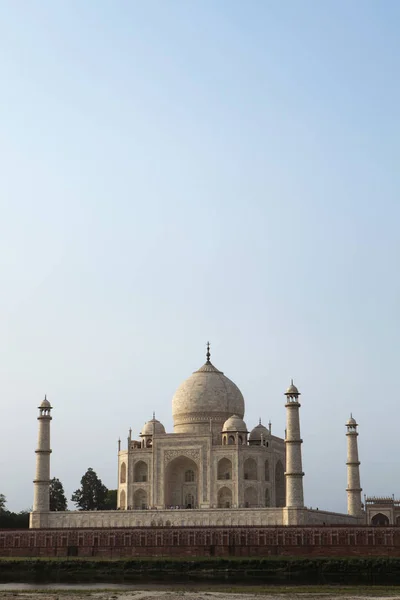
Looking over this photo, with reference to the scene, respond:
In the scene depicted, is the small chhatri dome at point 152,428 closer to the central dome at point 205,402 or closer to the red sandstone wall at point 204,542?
the central dome at point 205,402

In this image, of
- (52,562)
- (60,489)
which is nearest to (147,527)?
(52,562)

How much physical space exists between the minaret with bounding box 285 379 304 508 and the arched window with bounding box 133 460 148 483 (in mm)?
9755

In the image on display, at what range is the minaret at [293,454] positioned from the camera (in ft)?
148

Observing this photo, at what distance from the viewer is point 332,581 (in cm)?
3331

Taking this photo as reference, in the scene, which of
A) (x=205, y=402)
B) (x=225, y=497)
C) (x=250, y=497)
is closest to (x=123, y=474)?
(x=205, y=402)

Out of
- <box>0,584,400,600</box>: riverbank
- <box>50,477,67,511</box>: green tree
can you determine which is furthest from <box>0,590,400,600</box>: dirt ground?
<box>50,477,67,511</box>: green tree

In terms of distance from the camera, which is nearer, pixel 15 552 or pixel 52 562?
pixel 52 562

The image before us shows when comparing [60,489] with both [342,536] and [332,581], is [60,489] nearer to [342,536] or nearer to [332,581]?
[342,536]

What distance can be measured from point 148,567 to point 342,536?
8913mm

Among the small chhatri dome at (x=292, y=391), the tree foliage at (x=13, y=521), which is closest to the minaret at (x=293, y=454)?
the small chhatri dome at (x=292, y=391)

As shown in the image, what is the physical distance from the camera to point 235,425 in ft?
169

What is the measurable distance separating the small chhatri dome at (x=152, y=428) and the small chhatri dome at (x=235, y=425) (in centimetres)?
427

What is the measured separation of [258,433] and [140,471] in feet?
22.3

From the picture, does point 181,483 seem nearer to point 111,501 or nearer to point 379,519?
point 379,519
